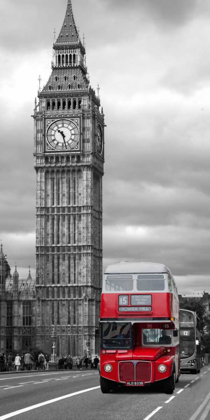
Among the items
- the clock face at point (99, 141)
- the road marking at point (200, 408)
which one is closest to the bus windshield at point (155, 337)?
the road marking at point (200, 408)

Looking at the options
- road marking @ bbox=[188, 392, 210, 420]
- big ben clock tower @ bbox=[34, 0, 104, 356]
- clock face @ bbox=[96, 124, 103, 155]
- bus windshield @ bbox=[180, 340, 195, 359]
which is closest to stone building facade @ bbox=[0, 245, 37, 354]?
big ben clock tower @ bbox=[34, 0, 104, 356]

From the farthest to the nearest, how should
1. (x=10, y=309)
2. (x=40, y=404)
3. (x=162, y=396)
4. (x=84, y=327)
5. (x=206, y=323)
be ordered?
(x=206, y=323), (x=10, y=309), (x=84, y=327), (x=162, y=396), (x=40, y=404)

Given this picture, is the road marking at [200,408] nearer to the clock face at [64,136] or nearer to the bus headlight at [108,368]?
the bus headlight at [108,368]

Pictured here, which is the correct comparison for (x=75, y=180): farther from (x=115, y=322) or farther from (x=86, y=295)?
(x=115, y=322)

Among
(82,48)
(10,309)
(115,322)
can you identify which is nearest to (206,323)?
(10,309)

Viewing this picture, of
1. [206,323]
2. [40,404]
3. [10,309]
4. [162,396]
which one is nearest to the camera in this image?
[40,404]

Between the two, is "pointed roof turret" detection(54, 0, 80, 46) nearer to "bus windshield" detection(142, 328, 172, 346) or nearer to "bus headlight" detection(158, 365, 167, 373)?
"bus windshield" detection(142, 328, 172, 346)

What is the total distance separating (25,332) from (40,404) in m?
91.5

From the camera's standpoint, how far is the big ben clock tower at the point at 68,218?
111 meters

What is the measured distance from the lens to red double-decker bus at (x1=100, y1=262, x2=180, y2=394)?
30000mm

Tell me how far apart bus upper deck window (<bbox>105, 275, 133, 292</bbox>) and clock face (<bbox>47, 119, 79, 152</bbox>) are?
8473cm

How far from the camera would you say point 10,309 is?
119000 mm

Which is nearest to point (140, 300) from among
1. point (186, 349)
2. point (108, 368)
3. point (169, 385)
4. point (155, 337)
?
point (155, 337)

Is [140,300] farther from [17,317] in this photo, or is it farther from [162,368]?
[17,317]
